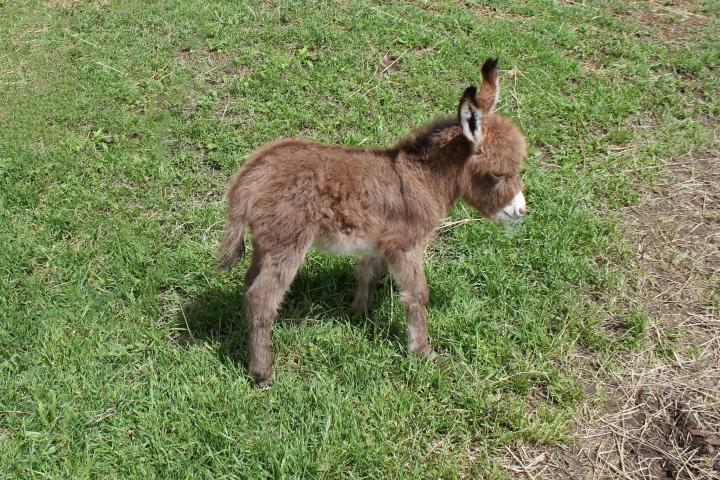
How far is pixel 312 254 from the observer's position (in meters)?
5.29

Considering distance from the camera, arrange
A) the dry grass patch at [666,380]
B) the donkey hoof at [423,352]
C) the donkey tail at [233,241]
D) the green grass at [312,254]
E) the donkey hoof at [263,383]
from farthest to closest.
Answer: the donkey hoof at [423,352]
the donkey hoof at [263,383]
the donkey tail at [233,241]
the green grass at [312,254]
the dry grass patch at [666,380]

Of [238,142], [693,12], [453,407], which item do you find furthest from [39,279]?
[693,12]

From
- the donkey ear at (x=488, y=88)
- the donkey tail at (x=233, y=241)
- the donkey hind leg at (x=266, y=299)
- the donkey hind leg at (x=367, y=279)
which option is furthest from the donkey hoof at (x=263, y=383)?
the donkey ear at (x=488, y=88)

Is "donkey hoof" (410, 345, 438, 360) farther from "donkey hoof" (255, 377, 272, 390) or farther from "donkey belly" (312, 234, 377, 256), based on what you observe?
"donkey hoof" (255, 377, 272, 390)

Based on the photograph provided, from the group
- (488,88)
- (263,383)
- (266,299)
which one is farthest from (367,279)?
(488,88)

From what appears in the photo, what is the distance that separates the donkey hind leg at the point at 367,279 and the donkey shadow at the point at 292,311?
0.25 ft

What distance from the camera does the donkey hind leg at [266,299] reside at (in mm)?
4059

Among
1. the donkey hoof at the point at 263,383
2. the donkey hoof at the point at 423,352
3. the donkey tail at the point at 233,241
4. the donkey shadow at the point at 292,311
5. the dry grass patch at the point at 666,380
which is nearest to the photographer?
the dry grass patch at the point at 666,380

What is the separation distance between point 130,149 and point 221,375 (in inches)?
124

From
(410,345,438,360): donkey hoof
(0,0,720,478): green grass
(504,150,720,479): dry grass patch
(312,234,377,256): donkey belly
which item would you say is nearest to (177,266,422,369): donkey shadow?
(0,0,720,478): green grass

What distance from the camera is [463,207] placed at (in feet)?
18.9

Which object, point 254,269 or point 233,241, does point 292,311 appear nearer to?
point 254,269

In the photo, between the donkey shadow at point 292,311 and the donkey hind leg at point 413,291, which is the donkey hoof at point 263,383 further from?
the donkey hind leg at point 413,291

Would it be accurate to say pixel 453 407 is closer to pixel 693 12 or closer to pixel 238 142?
pixel 238 142
